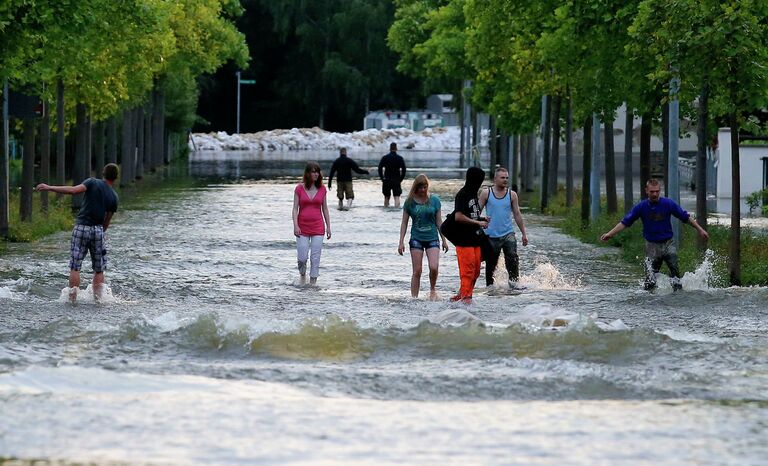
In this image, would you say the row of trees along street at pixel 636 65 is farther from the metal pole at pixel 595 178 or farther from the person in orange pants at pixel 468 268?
the person in orange pants at pixel 468 268

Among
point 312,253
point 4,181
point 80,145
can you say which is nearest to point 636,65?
point 312,253

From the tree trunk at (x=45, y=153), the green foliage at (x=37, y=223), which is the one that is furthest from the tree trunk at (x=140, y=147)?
the tree trunk at (x=45, y=153)

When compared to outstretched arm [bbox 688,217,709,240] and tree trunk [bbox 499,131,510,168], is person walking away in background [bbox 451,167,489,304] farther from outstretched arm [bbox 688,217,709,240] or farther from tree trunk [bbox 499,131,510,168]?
tree trunk [bbox 499,131,510,168]

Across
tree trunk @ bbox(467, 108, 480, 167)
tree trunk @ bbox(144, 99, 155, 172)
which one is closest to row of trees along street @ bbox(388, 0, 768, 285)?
tree trunk @ bbox(144, 99, 155, 172)

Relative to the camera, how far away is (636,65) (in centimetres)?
2623

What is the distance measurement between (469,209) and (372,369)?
208 inches

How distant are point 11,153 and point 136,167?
15031mm

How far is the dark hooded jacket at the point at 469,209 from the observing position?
778 inches

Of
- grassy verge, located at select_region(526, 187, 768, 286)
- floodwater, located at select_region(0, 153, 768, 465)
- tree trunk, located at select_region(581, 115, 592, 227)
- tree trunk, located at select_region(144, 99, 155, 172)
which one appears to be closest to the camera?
floodwater, located at select_region(0, 153, 768, 465)

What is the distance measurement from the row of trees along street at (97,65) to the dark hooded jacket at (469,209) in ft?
23.8

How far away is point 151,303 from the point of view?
65.3ft

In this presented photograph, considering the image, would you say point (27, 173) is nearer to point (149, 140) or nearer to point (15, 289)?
point (15, 289)

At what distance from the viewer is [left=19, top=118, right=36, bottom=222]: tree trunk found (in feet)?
105

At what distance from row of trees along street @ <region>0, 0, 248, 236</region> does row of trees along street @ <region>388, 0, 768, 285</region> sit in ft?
23.4
